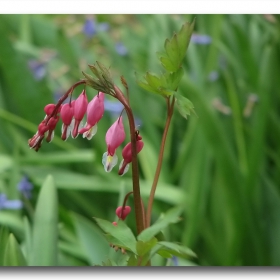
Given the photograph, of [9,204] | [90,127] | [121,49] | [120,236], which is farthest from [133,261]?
[121,49]

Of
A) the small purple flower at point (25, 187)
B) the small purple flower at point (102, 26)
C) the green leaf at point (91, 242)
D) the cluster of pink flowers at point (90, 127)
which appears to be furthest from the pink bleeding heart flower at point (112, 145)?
the small purple flower at point (102, 26)

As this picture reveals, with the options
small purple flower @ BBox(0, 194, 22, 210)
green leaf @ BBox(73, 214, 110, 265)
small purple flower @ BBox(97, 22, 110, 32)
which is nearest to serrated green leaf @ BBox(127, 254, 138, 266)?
green leaf @ BBox(73, 214, 110, 265)

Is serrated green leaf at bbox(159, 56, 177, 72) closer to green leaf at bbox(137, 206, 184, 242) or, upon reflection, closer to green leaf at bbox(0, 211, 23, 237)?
green leaf at bbox(137, 206, 184, 242)

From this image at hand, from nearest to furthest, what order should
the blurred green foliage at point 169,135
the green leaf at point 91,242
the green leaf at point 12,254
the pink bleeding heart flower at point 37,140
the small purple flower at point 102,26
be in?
1. the pink bleeding heart flower at point 37,140
2. the green leaf at point 12,254
3. the green leaf at point 91,242
4. the blurred green foliage at point 169,135
5. the small purple flower at point 102,26

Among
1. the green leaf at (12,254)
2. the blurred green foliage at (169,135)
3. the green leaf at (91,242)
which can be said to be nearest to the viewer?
the green leaf at (12,254)

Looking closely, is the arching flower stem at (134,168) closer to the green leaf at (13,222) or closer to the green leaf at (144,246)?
the green leaf at (144,246)

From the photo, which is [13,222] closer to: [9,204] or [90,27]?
[9,204]
